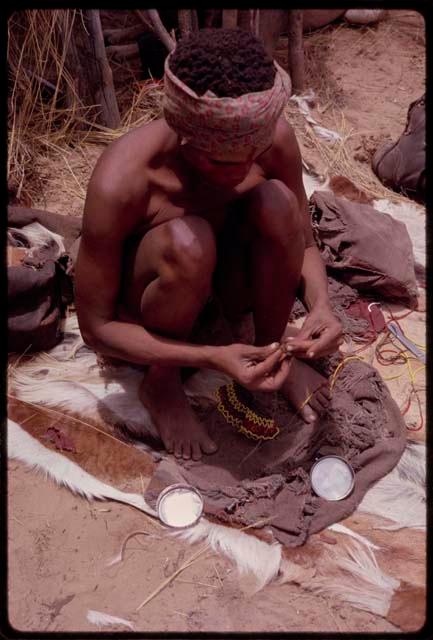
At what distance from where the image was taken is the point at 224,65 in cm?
136

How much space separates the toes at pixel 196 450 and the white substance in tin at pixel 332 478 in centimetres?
38

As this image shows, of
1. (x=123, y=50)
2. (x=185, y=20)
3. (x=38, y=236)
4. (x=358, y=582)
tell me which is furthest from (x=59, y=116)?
(x=358, y=582)

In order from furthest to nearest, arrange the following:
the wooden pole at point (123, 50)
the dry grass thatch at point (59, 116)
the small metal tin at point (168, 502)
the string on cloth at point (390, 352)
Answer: the wooden pole at point (123, 50) → the dry grass thatch at point (59, 116) → the string on cloth at point (390, 352) → the small metal tin at point (168, 502)

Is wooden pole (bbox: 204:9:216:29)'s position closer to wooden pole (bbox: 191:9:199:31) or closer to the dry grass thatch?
wooden pole (bbox: 191:9:199:31)

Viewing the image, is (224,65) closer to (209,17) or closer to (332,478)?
(332,478)

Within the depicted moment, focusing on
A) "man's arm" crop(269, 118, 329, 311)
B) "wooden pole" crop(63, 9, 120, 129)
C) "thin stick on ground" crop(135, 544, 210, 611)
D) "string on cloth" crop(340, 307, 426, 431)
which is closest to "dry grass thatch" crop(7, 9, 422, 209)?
"wooden pole" crop(63, 9, 120, 129)

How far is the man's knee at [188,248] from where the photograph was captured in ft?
5.46

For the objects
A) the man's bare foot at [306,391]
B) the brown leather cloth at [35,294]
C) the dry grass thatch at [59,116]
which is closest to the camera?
the man's bare foot at [306,391]

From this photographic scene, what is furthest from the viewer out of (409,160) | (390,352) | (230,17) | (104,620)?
(230,17)

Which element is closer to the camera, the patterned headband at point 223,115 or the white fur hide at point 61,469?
the patterned headband at point 223,115

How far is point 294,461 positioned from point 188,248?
2.71 ft

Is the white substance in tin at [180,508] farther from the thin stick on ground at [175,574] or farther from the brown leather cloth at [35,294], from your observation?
the brown leather cloth at [35,294]

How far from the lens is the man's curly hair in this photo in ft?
4.48

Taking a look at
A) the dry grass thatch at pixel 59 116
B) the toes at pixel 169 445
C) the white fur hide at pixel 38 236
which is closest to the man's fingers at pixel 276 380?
the toes at pixel 169 445
